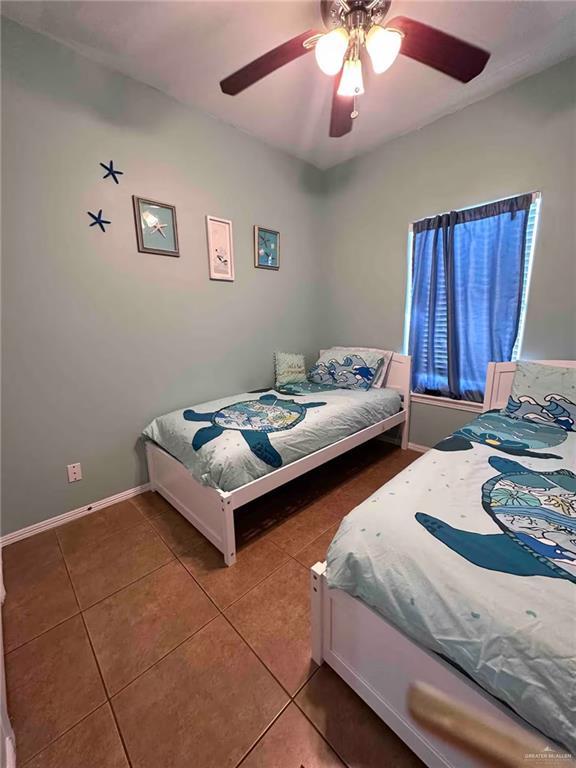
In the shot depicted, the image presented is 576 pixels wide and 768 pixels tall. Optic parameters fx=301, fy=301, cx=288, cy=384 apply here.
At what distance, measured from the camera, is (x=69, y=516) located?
6.32 feet

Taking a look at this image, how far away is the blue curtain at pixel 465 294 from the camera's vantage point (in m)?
2.16

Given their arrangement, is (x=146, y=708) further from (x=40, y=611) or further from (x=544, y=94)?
(x=544, y=94)

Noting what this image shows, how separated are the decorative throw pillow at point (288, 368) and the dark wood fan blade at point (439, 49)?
2.13m

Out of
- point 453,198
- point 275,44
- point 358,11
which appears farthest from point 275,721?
point 453,198

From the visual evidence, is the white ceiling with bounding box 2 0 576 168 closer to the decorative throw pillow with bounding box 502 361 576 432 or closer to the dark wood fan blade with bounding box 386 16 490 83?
the dark wood fan blade with bounding box 386 16 490 83

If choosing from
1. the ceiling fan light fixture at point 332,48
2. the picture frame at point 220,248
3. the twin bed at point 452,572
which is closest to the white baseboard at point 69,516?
the twin bed at point 452,572

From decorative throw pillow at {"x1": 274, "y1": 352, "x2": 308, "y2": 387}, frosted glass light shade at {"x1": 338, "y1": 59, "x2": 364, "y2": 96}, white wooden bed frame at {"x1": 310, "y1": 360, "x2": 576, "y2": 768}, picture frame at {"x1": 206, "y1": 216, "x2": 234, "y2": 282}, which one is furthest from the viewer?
decorative throw pillow at {"x1": 274, "y1": 352, "x2": 308, "y2": 387}

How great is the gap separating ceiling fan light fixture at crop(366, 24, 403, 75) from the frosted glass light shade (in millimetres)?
96

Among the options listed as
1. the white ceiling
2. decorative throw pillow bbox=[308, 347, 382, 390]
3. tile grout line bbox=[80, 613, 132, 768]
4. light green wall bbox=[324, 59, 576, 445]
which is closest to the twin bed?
tile grout line bbox=[80, 613, 132, 768]

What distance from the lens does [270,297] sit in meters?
2.90

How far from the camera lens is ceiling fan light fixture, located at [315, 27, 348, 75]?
1.20 meters

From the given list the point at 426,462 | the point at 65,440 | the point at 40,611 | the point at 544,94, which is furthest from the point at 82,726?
the point at 544,94

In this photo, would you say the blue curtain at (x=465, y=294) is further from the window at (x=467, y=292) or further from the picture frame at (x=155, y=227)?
the picture frame at (x=155, y=227)

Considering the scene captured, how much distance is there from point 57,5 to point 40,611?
112 inches
